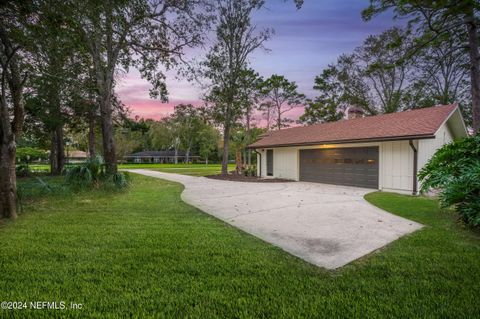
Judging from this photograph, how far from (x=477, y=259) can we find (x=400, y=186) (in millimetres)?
7680

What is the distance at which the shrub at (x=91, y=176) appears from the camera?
351 inches

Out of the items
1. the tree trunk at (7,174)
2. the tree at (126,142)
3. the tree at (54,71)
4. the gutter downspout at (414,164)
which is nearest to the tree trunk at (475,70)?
the gutter downspout at (414,164)

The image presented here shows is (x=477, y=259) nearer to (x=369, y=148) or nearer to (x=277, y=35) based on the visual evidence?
(x=369, y=148)

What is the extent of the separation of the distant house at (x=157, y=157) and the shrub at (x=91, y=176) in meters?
50.1

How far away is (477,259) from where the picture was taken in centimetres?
318

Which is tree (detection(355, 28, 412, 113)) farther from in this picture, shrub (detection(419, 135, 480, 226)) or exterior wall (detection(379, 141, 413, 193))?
shrub (detection(419, 135, 480, 226))

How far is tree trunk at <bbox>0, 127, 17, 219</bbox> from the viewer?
17.4ft

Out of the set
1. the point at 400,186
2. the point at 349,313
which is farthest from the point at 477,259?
the point at 400,186

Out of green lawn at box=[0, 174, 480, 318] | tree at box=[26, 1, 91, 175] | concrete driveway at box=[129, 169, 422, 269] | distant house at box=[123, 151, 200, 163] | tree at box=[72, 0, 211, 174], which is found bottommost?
concrete driveway at box=[129, 169, 422, 269]

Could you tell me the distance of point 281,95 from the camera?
28953 millimetres

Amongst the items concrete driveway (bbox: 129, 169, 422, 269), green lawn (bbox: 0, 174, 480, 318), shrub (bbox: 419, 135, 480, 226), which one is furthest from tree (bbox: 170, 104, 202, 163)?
green lawn (bbox: 0, 174, 480, 318)

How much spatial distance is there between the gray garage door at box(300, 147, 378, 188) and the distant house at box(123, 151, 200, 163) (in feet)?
159

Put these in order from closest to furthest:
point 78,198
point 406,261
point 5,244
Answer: point 406,261 → point 5,244 → point 78,198

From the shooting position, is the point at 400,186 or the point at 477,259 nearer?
the point at 477,259
